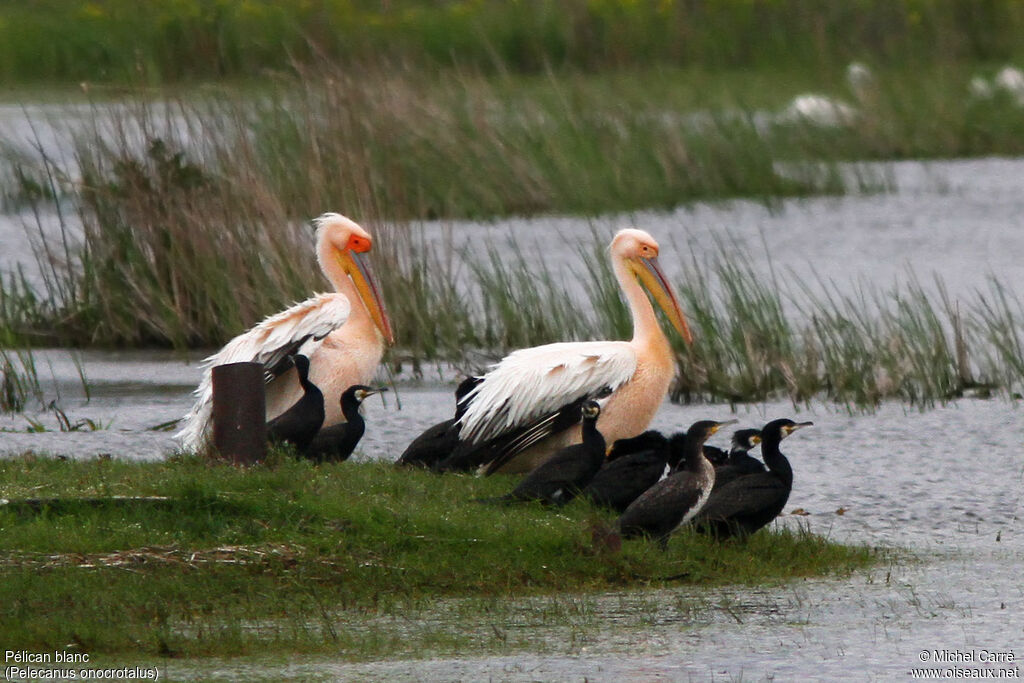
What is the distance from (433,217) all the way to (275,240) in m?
5.41

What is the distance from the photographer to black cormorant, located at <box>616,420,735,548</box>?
6.58 m

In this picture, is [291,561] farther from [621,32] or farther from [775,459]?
[621,32]

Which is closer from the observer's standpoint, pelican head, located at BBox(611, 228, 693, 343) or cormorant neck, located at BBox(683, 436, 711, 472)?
cormorant neck, located at BBox(683, 436, 711, 472)

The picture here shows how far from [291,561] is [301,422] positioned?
70.7 inches

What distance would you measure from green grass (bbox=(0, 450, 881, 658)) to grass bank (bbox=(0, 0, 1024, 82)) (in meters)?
16.1

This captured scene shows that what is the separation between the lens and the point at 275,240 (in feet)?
36.0

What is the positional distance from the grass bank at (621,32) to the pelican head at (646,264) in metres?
13.9

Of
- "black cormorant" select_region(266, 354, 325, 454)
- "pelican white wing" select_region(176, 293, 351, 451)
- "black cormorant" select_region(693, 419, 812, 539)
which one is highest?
"pelican white wing" select_region(176, 293, 351, 451)

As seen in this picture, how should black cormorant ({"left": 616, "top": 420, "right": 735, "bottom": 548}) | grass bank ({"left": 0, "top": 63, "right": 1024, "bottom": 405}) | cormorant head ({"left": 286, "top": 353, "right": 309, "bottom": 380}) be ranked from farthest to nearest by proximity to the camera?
grass bank ({"left": 0, "top": 63, "right": 1024, "bottom": 405}), cormorant head ({"left": 286, "top": 353, "right": 309, "bottom": 380}), black cormorant ({"left": 616, "top": 420, "right": 735, "bottom": 548})

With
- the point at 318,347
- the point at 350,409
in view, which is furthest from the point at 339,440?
the point at 318,347

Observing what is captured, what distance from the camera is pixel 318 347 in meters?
8.63

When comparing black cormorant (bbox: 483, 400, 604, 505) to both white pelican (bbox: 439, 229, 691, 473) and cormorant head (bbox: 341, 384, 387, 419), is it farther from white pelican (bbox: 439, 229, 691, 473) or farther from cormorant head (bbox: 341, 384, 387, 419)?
cormorant head (bbox: 341, 384, 387, 419)

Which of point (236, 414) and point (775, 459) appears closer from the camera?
point (775, 459)

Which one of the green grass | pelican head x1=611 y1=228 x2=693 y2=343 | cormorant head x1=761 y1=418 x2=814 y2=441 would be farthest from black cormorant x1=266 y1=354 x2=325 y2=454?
cormorant head x1=761 y1=418 x2=814 y2=441
